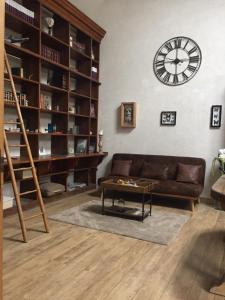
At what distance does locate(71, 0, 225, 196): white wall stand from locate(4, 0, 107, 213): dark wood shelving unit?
369 mm

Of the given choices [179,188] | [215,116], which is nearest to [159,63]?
[215,116]

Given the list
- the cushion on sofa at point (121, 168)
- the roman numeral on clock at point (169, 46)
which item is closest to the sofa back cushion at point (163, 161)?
the cushion on sofa at point (121, 168)

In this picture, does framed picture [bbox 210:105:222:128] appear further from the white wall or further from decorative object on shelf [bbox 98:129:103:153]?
decorative object on shelf [bbox 98:129:103:153]

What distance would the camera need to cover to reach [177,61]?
503 cm

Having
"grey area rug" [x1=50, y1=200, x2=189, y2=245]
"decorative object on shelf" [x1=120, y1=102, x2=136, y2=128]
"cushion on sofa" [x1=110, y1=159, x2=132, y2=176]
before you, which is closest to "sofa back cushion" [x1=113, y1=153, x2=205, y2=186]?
"cushion on sofa" [x1=110, y1=159, x2=132, y2=176]

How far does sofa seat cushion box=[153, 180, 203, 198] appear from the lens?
Result: 14.1 ft

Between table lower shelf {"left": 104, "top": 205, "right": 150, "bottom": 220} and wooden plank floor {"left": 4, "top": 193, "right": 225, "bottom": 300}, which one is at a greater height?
table lower shelf {"left": 104, "top": 205, "right": 150, "bottom": 220}

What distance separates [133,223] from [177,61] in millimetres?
3158

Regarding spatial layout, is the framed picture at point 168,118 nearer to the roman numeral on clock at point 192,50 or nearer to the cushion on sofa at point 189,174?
the cushion on sofa at point 189,174

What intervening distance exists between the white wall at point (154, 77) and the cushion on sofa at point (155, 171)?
Answer: 400mm

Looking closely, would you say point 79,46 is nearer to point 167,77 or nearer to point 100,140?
point 167,77

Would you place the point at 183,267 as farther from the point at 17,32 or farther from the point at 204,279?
the point at 17,32

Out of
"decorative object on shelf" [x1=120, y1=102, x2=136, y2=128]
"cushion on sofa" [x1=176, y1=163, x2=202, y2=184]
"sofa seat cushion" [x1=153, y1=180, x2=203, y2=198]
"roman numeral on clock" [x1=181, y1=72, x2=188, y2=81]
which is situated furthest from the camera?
"decorative object on shelf" [x1=120, y1=102, x2=136, y2=128]

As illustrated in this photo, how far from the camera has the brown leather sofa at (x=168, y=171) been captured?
4.39 m
